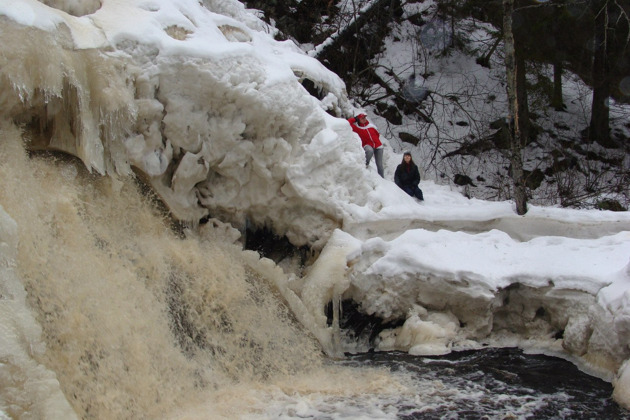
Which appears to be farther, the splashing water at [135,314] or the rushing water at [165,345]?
the splashing water at [135,314]

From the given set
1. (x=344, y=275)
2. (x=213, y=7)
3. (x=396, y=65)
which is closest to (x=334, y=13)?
(x=396, y=65)

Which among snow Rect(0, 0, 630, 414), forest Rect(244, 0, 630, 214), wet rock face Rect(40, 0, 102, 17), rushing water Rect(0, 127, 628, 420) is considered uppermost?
forest Rect(244, 0, 630, 214)

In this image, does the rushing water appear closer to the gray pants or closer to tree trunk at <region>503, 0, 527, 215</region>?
tree trunk at <region>503, 0, 527, 215</region>

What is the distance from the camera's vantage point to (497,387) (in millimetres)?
5242

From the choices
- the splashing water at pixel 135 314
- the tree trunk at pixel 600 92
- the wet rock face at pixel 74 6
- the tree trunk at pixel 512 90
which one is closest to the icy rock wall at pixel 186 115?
the wet rock face at pixel 74 6

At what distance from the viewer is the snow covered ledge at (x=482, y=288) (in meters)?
5.91

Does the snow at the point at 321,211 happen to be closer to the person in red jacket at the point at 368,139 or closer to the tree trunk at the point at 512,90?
the tree trunk at the point at 512,90

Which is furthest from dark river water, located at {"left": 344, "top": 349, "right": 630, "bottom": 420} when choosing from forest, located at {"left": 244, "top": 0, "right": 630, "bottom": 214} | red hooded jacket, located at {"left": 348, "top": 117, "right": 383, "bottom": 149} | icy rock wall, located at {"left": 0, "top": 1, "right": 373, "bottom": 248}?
forest, located at {"left": 244, "top": 0, "right": 630, "bottom": 214}

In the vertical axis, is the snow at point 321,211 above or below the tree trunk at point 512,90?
below

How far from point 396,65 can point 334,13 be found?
8.32 feet

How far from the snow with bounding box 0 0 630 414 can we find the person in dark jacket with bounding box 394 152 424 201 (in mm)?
1475

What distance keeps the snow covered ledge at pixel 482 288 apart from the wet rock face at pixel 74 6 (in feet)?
11.8

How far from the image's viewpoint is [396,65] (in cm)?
1598

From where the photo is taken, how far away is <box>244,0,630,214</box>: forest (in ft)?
41.1
